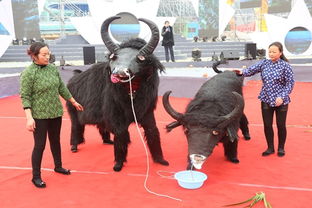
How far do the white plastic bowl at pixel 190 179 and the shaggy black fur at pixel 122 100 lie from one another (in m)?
0.59

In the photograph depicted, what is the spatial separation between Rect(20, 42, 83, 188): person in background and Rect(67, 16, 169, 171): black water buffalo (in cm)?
61

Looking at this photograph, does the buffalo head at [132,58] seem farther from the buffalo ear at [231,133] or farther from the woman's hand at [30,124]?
the buffalo ear at [231,133]

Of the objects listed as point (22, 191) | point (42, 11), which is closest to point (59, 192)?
point (22, 191)

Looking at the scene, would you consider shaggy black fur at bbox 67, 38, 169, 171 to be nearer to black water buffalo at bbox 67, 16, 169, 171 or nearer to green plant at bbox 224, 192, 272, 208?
black water buffalo at bbox 67, 16, 169, 171

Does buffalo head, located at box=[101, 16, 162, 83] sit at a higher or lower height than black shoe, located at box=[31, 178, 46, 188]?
higher

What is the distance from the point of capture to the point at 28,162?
4.00 meters

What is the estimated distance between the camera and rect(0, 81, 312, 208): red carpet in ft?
9.49

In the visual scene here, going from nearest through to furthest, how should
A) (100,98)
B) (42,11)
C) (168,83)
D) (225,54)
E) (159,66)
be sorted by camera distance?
1. (159,66)
2. (100,98)
3. (168,83)
4. (225,54)
5. (42,11)

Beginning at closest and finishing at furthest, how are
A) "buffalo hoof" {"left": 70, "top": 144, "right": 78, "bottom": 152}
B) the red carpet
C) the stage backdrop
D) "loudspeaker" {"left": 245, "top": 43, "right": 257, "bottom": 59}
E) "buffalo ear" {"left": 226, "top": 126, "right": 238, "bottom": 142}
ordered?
the red carpet
"buffalo ear" {"left": 226, "top": 126, "right": 238, "bottom": 142}
"buffalo hoof" {"left": 70, "top": 144, "right": 78, "bottom": 152}
"loudspeaker" {"left": 245, "top": 43, "right": 257, "bottom": 59}
the stage backdrop

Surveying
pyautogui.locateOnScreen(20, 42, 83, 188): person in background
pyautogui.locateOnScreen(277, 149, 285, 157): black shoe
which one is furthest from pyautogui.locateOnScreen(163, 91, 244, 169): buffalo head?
pyautogui.locateOnScreen(20, 42, 83, 188): person in background

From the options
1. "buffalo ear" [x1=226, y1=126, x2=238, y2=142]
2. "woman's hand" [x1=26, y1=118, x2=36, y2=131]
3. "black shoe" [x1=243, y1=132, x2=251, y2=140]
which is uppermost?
"woman's hand" [x1=26, y1=118, x2=36, y2=131]

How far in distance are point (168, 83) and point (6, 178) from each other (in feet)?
18.3

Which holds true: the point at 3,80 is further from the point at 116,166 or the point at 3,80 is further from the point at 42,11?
the point at 42,11

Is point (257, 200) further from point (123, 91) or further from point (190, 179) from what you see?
point (123, 91)
